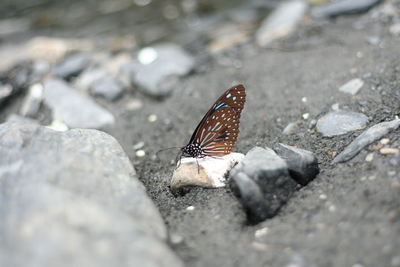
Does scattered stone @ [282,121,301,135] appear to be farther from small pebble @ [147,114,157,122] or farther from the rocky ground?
small pebble @ [147,114,157,122]

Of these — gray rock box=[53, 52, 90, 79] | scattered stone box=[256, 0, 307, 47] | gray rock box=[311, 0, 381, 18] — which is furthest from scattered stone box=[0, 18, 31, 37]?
gray rock box=[311, 0, 381, 18]

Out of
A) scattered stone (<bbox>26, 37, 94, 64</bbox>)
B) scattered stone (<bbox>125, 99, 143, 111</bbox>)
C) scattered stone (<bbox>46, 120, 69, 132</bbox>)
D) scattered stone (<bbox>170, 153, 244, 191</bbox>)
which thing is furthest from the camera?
scattered stone (<bbox>26, 37, 94, 64</bbox>)

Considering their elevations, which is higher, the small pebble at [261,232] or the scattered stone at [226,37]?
the small pebble at [261,232]

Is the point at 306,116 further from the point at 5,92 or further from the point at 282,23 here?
the point at 5,92

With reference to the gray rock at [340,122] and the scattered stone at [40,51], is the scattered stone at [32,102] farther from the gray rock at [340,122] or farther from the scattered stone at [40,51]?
the gray rock at [340,122]

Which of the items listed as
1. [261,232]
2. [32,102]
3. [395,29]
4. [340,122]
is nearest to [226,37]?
[395,29]

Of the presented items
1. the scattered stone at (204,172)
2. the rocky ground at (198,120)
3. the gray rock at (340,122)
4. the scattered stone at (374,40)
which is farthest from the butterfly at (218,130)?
the scattered stone at (374,40)
